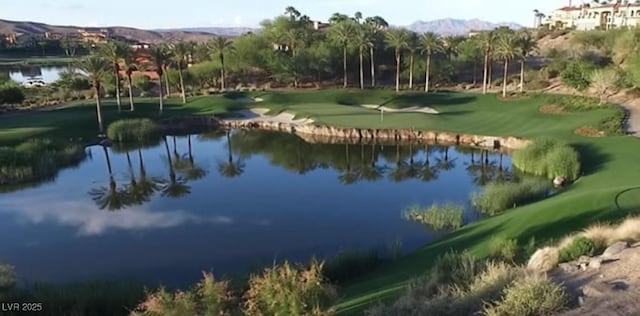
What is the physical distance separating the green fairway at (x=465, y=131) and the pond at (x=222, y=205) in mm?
3647

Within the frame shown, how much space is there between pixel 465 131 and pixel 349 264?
29.9m

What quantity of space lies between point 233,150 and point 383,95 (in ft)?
79.5

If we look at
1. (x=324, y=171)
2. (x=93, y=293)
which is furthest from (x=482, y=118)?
(x=93, y=293)

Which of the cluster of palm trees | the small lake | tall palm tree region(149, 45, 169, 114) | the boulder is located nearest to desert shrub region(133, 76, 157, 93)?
the cluster of palm trees

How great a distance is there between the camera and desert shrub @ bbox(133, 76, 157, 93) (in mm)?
72188

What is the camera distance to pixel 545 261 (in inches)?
447

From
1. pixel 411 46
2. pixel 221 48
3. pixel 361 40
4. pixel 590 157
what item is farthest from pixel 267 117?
pixel 590 157

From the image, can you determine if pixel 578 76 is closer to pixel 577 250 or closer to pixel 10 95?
pixel 577 250

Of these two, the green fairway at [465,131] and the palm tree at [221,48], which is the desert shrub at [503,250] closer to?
the green fairway at [465,131]

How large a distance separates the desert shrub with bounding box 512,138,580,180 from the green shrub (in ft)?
59.9

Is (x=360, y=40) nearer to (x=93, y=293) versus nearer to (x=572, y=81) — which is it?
(x=572, y=81)

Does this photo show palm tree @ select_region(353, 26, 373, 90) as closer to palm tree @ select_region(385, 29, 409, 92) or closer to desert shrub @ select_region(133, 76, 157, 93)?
palm tree @ select_region(385, 29, 409, 92)

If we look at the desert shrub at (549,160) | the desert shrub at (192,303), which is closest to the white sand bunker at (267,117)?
the desert shrub at (549,160)

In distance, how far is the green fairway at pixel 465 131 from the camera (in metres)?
16.6
